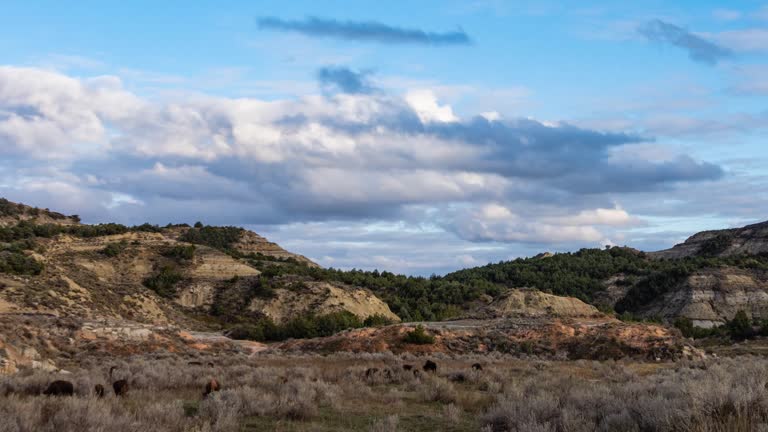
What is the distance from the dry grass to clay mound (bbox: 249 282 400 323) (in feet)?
128

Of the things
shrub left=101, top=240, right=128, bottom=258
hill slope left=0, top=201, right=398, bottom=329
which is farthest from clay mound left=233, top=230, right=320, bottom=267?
shrub left=101, top=240, right=128, bottom=258

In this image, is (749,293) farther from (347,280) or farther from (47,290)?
(47,290)

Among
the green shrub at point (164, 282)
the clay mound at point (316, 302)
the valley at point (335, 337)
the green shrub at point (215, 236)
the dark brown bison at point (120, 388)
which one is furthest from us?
the green shrub at point (215, 236)

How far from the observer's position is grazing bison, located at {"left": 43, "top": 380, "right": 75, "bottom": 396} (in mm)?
14047

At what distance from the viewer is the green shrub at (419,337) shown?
123 feet

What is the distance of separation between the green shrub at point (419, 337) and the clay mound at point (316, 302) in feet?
73.5

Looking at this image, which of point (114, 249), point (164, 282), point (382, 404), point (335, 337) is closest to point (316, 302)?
point (164, 282)

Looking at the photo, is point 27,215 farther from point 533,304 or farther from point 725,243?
point 725,243

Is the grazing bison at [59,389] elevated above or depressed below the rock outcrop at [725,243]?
below

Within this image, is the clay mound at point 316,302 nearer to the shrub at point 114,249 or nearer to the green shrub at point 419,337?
the shrub at point 114,249

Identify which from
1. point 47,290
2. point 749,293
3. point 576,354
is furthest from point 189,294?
point 749,293

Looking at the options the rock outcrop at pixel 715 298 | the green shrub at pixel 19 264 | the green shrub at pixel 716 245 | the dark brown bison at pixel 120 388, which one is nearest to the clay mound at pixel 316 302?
the green shrub at pixel 19 264

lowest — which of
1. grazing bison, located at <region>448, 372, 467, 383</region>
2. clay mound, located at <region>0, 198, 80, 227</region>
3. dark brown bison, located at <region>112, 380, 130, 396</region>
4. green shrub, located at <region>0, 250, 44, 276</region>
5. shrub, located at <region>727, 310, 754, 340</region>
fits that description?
shrub, located at <region>727, 310, 754, 340</region>

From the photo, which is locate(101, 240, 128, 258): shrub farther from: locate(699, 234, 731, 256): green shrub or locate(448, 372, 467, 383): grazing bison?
locate(699, 234, 731, 256): green shrub
